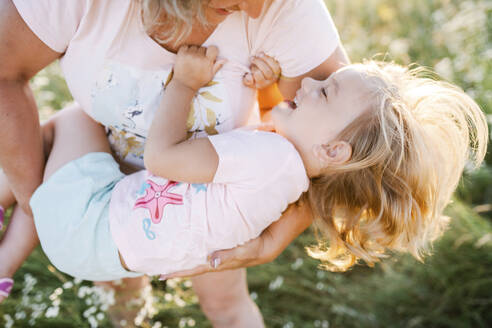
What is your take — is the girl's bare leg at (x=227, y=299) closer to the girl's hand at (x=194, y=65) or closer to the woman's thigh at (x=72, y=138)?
the woman's thigh at (x=72, y=138)

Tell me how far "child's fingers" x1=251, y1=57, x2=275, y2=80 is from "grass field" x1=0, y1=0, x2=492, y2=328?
1182 millimetres

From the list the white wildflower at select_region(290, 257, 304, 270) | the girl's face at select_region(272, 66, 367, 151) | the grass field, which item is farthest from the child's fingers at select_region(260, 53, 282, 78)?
the white wildflower at select_region(290, 257, 304, 270)

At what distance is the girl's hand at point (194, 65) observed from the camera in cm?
142

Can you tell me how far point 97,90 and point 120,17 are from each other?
275 mm

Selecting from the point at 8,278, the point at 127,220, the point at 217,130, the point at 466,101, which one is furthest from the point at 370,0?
the point at 8,278

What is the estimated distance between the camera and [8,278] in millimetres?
1619

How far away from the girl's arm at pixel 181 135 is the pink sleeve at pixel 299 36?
22cm

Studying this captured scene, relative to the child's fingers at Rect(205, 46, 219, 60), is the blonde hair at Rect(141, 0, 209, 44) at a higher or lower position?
higher

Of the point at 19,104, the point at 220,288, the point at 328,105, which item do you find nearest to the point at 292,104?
the point at 328,105

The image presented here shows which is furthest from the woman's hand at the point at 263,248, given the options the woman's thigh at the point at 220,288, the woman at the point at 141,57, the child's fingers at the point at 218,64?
the child's fingers at the point at 218,64

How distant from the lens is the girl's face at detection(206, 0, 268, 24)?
1270 mm

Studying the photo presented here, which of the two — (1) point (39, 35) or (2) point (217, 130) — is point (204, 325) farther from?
(1) point (39, 35)

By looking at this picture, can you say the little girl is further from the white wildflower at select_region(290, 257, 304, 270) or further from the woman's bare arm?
the white wildflower at select_region(290, 257, 304, 270)

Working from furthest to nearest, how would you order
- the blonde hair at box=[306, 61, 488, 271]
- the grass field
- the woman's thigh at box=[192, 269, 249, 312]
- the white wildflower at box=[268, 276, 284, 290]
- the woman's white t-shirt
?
the white wildflower at box=[268, 276, 284, 290], the grass field, the woman's thigh at box=[192, 269, 249, 312], the blonde hair at box=[306, 61, 488, 271], the woman's white t-shirt
